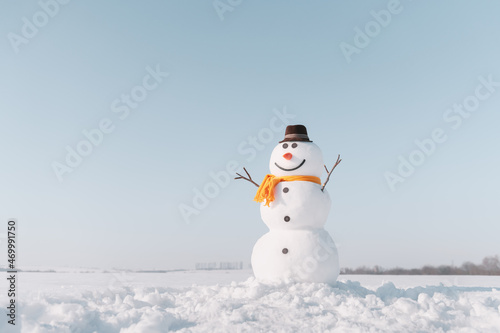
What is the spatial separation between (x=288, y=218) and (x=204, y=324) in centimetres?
227

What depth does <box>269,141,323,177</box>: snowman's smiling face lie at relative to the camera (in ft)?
21.9

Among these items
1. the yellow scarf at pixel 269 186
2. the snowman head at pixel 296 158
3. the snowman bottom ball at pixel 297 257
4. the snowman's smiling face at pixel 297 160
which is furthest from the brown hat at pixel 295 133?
the snowman bottom ball at pixel 297 257

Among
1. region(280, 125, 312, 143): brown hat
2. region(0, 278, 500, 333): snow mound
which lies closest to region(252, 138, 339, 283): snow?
region(280, 125, 312, 143): brown hat

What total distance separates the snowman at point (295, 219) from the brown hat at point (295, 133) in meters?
0.02

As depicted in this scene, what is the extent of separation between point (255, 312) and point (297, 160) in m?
2.53

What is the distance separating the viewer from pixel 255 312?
4969mm

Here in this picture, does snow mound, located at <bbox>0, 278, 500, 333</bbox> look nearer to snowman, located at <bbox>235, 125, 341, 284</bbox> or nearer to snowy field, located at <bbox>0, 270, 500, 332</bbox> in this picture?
snowy field, located at <bbox>0, 270, 500, 332</bbox>

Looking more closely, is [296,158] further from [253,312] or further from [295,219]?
[253,312]

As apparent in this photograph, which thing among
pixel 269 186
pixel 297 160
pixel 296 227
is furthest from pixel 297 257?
pixel 297 160

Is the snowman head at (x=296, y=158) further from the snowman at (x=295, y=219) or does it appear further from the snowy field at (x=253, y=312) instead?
the snowy field at (x=253, y=312)

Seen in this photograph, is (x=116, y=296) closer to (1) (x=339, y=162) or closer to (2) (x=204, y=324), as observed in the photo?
(2) (x=204, y=324)

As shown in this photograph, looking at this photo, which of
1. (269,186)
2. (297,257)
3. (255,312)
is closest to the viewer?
(255,312)

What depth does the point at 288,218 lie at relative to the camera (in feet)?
21.4

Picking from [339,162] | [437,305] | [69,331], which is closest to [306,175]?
[339,162]
